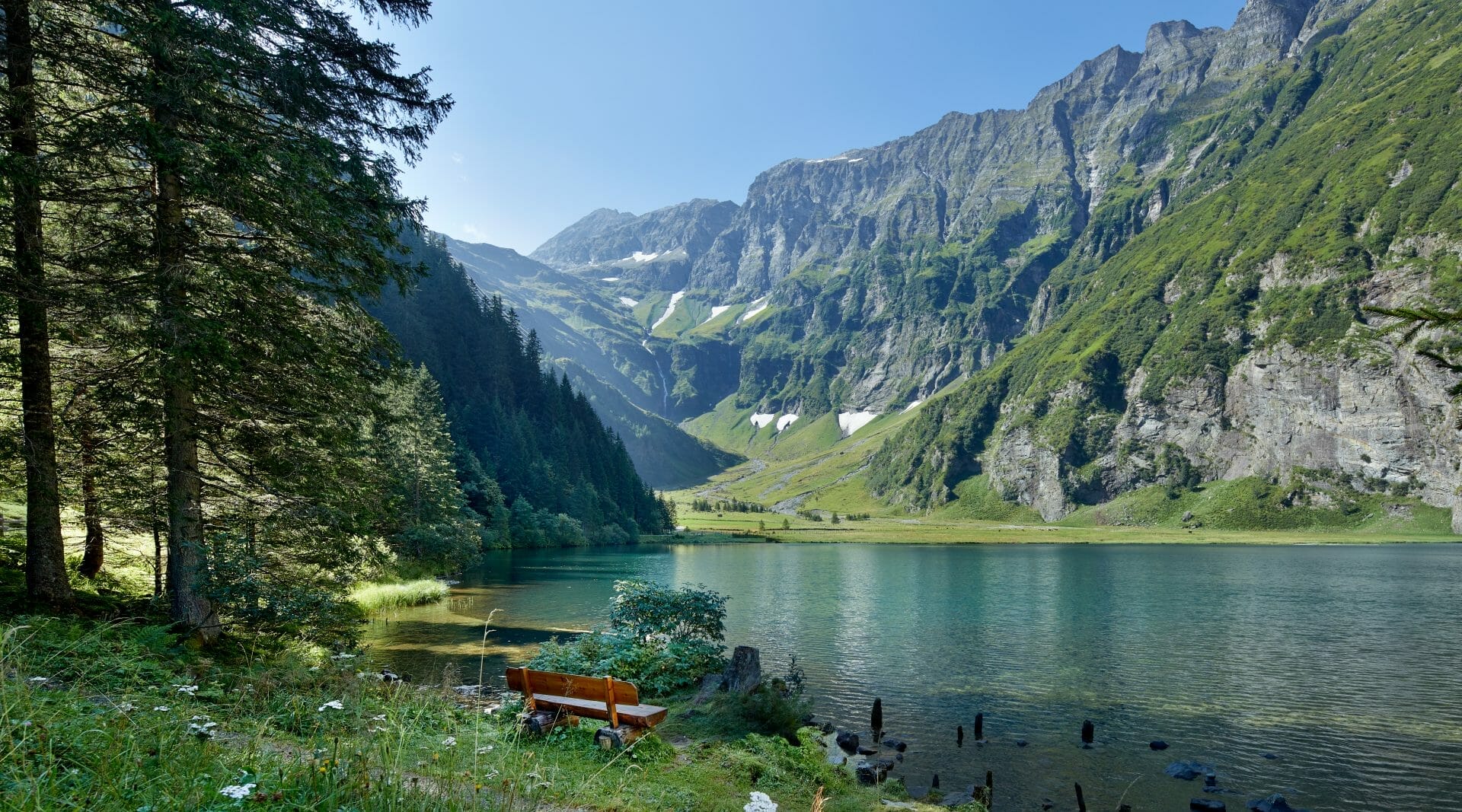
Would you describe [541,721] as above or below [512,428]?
below

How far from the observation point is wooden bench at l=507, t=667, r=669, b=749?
12523 mm

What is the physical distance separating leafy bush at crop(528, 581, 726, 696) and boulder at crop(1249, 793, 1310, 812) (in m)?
16.2

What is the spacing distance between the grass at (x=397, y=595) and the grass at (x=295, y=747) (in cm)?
2763

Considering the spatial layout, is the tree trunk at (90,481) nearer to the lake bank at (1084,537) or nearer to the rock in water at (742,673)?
the rock in water at (742,673)

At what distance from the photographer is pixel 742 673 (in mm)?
19219

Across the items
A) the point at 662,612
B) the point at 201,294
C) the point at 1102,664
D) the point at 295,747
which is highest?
the point at 201,294

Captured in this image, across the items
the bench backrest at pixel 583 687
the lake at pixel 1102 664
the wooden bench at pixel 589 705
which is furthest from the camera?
the lake at pixel 1102 664

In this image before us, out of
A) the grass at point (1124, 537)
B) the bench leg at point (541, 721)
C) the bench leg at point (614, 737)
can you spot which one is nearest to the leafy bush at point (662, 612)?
the bench leg at point (541, 721)

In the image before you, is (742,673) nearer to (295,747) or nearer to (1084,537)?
(295,747)

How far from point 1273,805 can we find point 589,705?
20375mm

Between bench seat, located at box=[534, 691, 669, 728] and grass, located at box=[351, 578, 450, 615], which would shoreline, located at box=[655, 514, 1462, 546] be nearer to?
grass, located at box=[351, 578, 450, 615]

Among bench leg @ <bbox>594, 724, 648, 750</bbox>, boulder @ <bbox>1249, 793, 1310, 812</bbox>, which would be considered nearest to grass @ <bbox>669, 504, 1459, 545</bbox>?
boulder @ <bbox>1249, 793, 1310, 812</bbox>

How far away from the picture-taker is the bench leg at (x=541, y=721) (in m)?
12.7

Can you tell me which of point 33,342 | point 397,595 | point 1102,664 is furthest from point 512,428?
point 33,342
